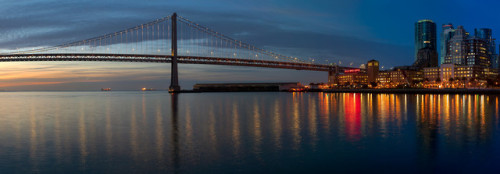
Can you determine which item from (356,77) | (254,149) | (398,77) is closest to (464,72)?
(398,77)

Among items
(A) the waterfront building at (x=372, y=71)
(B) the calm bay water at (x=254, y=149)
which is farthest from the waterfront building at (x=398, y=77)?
(B) the calm bay water at (x=254, y=149)

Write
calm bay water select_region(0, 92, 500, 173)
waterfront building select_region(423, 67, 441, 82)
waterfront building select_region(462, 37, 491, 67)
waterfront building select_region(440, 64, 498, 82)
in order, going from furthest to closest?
waterfront building select_region(462, 37, 491, 67), waterfront building select_region(423, 67, 441, 82), waterfront building select_region(440, 64, 498, 82), calm bay water select_region(0, 92, 500, 173)

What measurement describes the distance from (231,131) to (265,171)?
22.5ft

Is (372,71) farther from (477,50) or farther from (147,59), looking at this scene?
(147,59)

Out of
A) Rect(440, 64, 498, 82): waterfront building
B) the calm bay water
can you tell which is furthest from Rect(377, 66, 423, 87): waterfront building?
the calm bay water

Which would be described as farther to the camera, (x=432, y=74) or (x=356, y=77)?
(x=356, y=77)

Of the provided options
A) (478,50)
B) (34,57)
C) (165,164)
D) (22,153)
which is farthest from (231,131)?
(478,50)

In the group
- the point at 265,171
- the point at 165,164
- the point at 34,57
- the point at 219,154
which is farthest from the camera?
the point at 34,57

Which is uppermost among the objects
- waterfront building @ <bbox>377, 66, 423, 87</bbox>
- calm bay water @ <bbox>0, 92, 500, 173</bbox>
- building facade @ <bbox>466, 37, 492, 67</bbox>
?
building facade @ <bbox>466, 37, 492, 67</bbox>

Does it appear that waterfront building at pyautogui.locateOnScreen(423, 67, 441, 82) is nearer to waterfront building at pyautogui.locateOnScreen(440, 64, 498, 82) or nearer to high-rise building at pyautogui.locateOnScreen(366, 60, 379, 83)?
waterfront building at pyautogui.locateOnScreen(440, 64, 498, 82)

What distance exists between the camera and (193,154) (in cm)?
1017

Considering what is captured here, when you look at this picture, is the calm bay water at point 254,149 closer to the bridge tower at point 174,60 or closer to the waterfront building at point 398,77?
the bridge tower at point 174,60

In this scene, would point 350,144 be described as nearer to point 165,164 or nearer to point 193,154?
point 193,154

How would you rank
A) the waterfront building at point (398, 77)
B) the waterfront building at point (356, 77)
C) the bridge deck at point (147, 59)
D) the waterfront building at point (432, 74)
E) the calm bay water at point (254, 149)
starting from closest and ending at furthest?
1. the calm bay water at point (254, 149)
2. the bridge deck at point (147, 59)
3. the waterfront building at point (432, 74)
4. the waterfront building at point (398, 77)
5. the waterfront building at point (356, 77)
